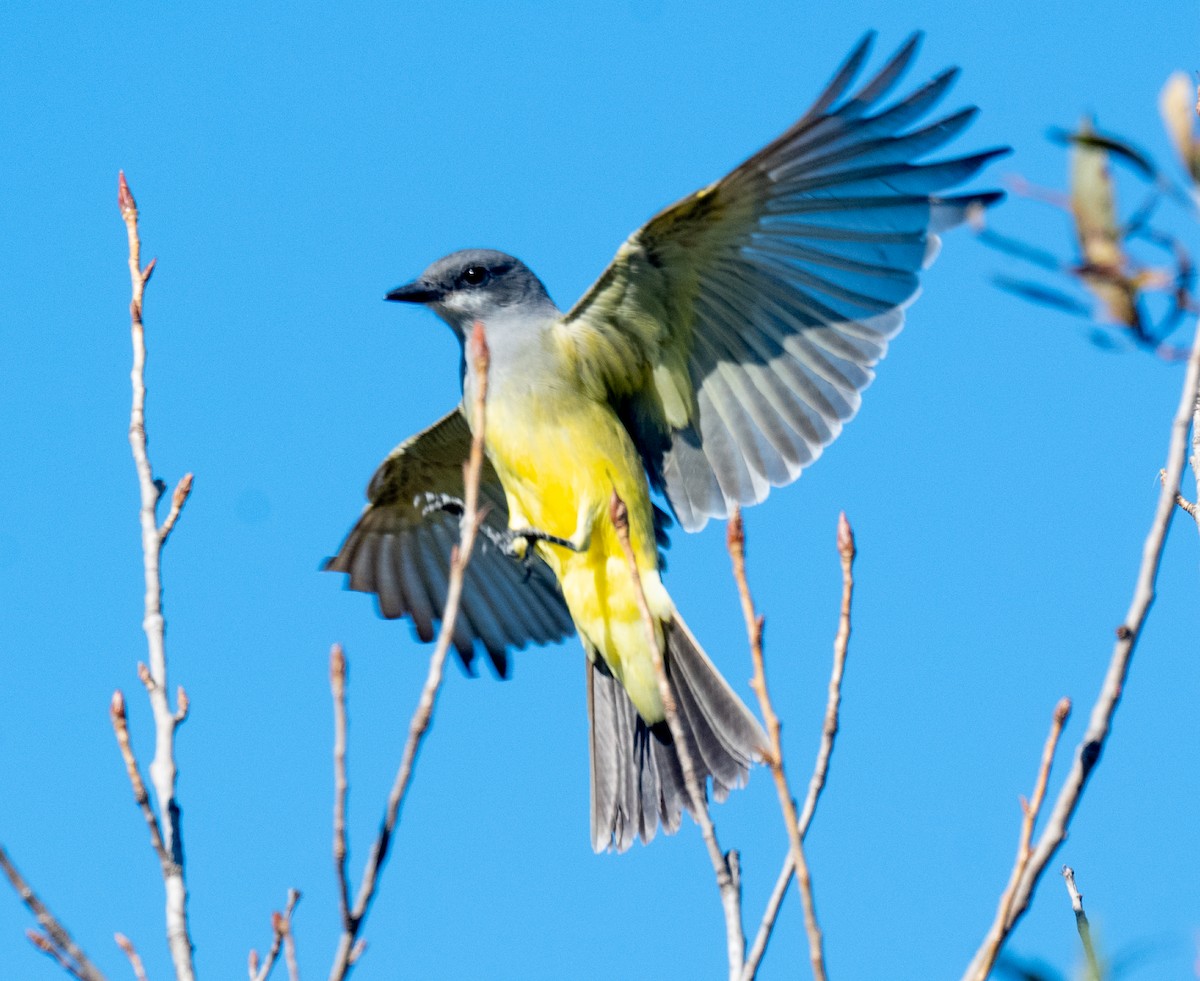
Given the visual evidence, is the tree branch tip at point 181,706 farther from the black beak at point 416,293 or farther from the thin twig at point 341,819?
the black beak at point 416,293

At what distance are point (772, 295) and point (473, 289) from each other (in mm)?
1420

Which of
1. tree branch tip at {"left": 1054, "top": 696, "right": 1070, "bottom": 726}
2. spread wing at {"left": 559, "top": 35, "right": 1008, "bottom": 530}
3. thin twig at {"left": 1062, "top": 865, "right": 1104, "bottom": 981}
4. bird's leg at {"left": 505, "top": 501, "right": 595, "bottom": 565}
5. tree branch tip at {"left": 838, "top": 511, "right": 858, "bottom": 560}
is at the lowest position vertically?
thin twig at {"left": 1062, "top": 865, "right": 1104, "bottom": 981}

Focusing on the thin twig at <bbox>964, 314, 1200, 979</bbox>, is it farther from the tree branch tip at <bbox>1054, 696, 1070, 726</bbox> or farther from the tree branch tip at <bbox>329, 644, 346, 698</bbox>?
the tree branch tip at <bbox>329, 644, 346, 698</bbox>

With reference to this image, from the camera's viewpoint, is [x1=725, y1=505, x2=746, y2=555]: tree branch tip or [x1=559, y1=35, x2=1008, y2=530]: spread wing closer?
→ [x1=725, y1=505, x2=746, y2=555]: tree branch tip

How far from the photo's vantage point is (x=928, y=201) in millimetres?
5914

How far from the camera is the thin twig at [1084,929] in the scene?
1.67 m

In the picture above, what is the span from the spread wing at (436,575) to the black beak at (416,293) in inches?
52.6

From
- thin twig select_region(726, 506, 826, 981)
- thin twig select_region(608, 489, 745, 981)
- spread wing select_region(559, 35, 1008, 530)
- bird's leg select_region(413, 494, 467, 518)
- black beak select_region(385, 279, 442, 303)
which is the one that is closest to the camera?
thin twig select_region(726, 506, 826, 981)

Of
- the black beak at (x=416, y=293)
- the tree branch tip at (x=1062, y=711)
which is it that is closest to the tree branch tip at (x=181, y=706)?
the tree branch tip at (x=1062, y=711)

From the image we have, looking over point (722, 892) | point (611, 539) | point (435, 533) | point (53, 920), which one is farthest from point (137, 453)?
point (435, 533)

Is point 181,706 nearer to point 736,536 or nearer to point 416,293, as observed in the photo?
point 736,536

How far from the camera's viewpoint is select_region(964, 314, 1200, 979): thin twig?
2.05 metres

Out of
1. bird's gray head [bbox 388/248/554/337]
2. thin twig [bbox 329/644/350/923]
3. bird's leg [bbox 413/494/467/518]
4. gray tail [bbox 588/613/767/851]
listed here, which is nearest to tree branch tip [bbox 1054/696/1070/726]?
thin twig [bbox 329/644/350/923]

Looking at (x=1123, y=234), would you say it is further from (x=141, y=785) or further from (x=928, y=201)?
(x=928, y=201)
